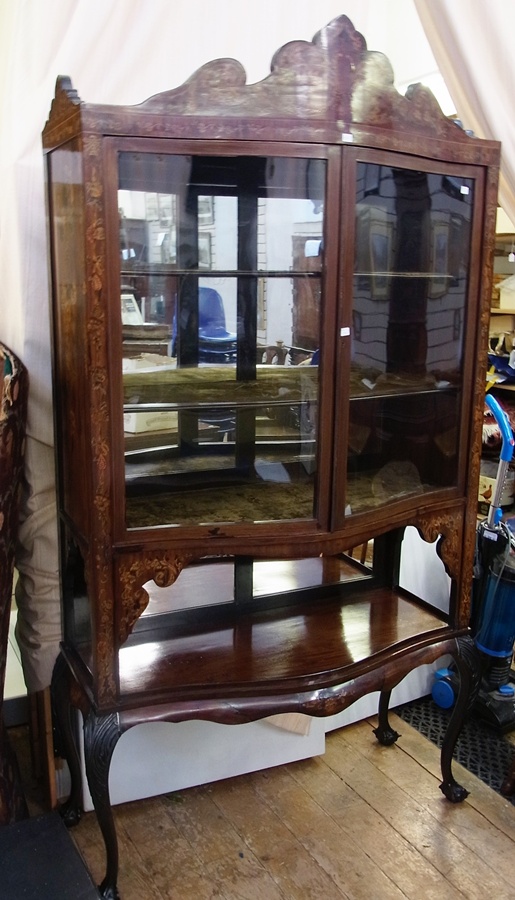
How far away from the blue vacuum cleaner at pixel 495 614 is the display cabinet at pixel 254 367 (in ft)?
1.07

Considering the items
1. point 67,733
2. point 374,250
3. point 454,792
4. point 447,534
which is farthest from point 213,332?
point 454,792

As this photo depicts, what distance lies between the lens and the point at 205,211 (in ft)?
5.35

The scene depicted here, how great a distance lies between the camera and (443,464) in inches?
74.4

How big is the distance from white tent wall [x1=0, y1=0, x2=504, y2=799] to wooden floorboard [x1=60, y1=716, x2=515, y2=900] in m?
0.11

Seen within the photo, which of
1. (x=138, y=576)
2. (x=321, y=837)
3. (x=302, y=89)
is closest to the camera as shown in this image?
(x=302, y=89)

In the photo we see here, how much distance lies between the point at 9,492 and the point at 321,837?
42.4 inches

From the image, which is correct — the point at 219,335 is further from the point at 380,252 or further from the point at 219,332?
the point at 380,252

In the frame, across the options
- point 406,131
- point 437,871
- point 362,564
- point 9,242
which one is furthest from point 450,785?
point 9,242

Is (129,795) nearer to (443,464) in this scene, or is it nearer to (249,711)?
(249,711)

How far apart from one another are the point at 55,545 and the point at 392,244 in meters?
1.03

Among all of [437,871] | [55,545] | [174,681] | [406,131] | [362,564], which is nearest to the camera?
[406,131]

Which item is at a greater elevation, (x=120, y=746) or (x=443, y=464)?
(x=443, y=464)

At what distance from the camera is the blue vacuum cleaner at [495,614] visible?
7.36ft

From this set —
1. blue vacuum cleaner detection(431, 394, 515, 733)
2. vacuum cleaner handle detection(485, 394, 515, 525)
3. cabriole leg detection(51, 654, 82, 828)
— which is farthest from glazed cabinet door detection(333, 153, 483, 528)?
cabriole leg detection(51, 654, 82, 828)
